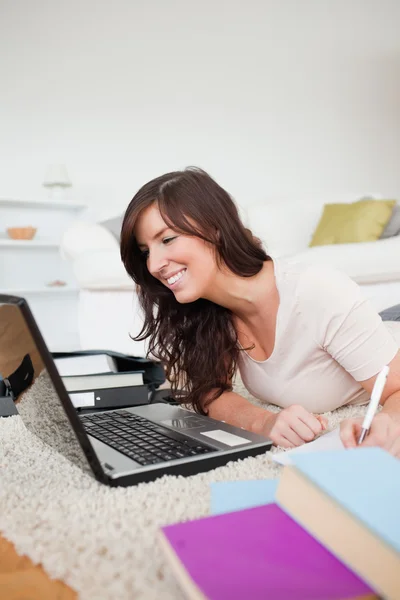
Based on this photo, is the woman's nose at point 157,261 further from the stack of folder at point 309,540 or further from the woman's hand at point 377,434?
the stack of folder at point 309,540

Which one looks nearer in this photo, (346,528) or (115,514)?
(346,528)

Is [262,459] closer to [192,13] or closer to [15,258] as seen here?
[15,258]

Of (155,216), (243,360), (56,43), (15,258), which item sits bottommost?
(15,258)

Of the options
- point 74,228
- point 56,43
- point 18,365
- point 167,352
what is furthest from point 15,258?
point 18,365

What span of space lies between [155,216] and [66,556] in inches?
27.7

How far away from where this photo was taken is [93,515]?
0.58 m

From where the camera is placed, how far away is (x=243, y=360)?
1291 millimetres

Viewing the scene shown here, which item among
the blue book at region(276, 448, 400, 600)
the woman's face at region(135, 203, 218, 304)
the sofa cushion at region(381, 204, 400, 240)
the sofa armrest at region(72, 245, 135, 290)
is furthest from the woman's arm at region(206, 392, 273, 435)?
the sofa cushion at region(381, 204, 400, 240)

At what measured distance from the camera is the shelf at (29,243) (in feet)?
13.3

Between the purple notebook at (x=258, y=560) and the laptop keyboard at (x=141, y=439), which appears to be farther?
the laptop keyboard at (x=141, y=439)

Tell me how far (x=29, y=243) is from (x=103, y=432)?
3.47 meters

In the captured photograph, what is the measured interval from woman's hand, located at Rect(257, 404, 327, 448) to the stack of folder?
37cm

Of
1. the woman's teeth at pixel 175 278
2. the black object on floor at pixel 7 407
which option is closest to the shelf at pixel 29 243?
the black object on floor at pixel 7 407

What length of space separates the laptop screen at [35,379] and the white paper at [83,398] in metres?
0.22
